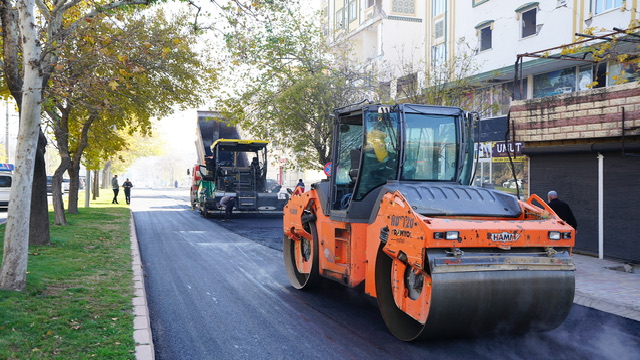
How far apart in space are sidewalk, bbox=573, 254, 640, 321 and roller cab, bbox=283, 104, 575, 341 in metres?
2.41

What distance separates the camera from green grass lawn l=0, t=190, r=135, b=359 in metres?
5.18

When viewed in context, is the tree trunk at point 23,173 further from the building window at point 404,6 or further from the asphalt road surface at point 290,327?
the building window at point 404,6

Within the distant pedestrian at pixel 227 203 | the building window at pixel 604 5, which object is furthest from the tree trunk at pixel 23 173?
the building window at pixel 604 5

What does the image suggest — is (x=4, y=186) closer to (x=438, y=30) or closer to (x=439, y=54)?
(x=439, y=54)

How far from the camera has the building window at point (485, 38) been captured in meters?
24.1

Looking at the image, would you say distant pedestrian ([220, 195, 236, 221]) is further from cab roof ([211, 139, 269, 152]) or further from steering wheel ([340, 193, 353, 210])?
steering wheel ([340, 193, 353, 210])

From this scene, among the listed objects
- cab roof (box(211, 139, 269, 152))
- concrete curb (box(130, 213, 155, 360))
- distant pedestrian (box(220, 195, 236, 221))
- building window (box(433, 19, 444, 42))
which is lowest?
concrete curb (box(130, 213, 155, 360))

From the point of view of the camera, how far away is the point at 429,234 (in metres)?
5.20

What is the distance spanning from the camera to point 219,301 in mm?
7840

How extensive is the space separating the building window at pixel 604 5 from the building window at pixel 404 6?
16969 millimetres

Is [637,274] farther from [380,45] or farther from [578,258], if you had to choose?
[380,45]

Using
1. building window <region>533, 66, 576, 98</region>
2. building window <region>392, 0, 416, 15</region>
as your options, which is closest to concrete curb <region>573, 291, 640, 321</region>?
building window <region>533, 66, 576, 98</region>

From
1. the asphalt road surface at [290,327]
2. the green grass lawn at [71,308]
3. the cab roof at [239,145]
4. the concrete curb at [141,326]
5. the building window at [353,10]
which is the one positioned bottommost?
the asphalt road surface at [290,327]

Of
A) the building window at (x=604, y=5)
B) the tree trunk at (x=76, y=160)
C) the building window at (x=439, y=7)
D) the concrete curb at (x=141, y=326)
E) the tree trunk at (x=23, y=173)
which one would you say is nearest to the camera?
the concrete curb at (x=141, y=326)
